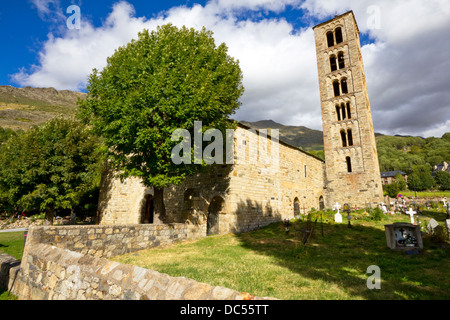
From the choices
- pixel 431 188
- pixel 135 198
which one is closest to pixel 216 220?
pixel 135 198

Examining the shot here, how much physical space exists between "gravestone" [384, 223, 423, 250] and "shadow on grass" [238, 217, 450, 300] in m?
0.32

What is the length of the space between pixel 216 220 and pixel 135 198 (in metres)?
8.55

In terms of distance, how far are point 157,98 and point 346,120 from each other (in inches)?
873

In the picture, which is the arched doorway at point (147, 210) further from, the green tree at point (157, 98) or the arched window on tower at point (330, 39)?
the arched window on tower at point (330, 39)

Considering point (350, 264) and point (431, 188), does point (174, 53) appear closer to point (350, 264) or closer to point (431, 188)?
point (350, 264)

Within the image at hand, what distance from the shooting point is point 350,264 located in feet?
23.5

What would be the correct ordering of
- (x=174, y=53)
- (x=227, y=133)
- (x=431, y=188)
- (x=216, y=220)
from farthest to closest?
(x=431, y=188)
(x=216, y=220)
(x=227, y=133)
(x=174, y=53)

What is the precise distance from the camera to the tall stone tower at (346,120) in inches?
901

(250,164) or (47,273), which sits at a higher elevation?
(250,164)

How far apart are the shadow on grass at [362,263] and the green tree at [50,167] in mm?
15738

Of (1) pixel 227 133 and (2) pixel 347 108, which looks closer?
(1) pixel 227 133

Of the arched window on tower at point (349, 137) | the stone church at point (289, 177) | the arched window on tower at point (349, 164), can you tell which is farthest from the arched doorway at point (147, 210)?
the arched window on tower at point (349, 137)
